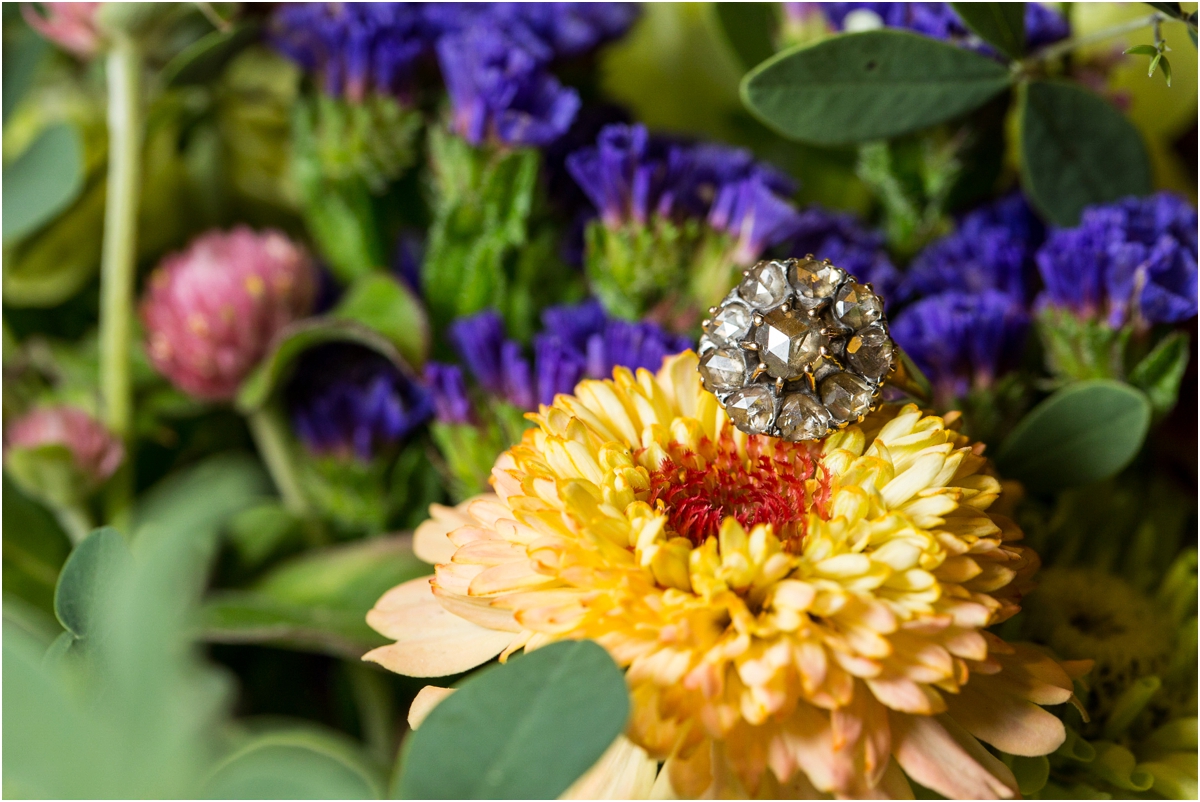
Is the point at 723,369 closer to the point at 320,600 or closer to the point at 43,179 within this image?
the point at 320,600

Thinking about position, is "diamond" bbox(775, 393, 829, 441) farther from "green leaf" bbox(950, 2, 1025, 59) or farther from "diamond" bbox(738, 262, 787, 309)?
"green leaf" bbox(950, 2, 1025, 59)

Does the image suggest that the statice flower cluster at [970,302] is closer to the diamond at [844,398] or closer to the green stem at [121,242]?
the diamond at [844,398]

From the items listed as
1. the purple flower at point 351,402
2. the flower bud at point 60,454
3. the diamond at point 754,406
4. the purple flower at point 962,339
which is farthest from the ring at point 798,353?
the flower bud at point 60,454

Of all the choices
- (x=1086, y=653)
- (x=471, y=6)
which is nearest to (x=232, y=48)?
(x=471, y=6)

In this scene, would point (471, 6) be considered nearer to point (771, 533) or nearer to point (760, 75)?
point (760, 75)

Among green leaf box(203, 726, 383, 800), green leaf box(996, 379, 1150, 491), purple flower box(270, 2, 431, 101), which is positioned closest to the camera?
green leaf box(203, 726, 383, 800)

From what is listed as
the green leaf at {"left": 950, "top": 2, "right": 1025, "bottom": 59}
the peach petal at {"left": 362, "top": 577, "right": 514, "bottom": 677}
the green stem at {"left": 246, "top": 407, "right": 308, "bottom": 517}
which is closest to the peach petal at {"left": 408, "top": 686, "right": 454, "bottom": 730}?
the peach petal at {"left": 362, "top": 577, "right": 514, "bottom": 677}
